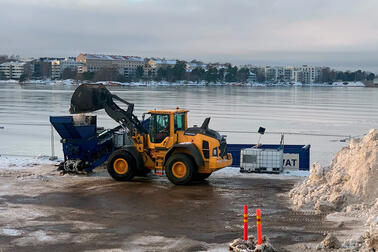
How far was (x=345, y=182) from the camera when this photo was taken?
41.9 feet

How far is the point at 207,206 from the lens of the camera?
42.6ft

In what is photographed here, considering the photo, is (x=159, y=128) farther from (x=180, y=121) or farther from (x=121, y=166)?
(x=121, y=166)

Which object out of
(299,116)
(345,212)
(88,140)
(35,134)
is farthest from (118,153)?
(299,116)

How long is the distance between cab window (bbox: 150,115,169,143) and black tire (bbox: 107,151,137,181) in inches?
38.7

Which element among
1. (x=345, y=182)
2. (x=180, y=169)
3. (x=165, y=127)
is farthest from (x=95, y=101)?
(x=345, y=182)

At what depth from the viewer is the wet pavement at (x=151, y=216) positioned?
10055mm

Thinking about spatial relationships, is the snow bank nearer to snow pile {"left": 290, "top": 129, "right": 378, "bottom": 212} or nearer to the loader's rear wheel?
snow pile {"left": 290, "top": 129, "right": 378, "bottom": 212}

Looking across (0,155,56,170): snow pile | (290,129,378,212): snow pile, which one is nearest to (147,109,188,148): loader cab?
(290,129,378,212): snow pile

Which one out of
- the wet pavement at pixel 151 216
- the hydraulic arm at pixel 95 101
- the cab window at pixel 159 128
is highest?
the hydraulic arm at pixel 95 101

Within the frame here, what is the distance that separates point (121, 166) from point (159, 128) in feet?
5.65

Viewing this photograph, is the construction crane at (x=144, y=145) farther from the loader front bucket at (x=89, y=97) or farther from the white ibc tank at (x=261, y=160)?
the white ibc tank at (x=261, y=160)

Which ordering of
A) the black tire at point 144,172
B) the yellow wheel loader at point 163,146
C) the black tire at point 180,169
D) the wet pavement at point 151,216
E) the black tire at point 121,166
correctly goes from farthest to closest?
the black tire at point 144,172, the black tire at point 121,166, the yellow wheel loader at point 163,146, the black tire at point 180,169, the wet pavement at point 151,216

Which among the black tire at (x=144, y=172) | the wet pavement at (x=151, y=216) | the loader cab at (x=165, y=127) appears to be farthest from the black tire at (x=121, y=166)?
the loader cab at (x=165, y=127)

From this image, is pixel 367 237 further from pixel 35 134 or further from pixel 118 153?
pixel 35 134
